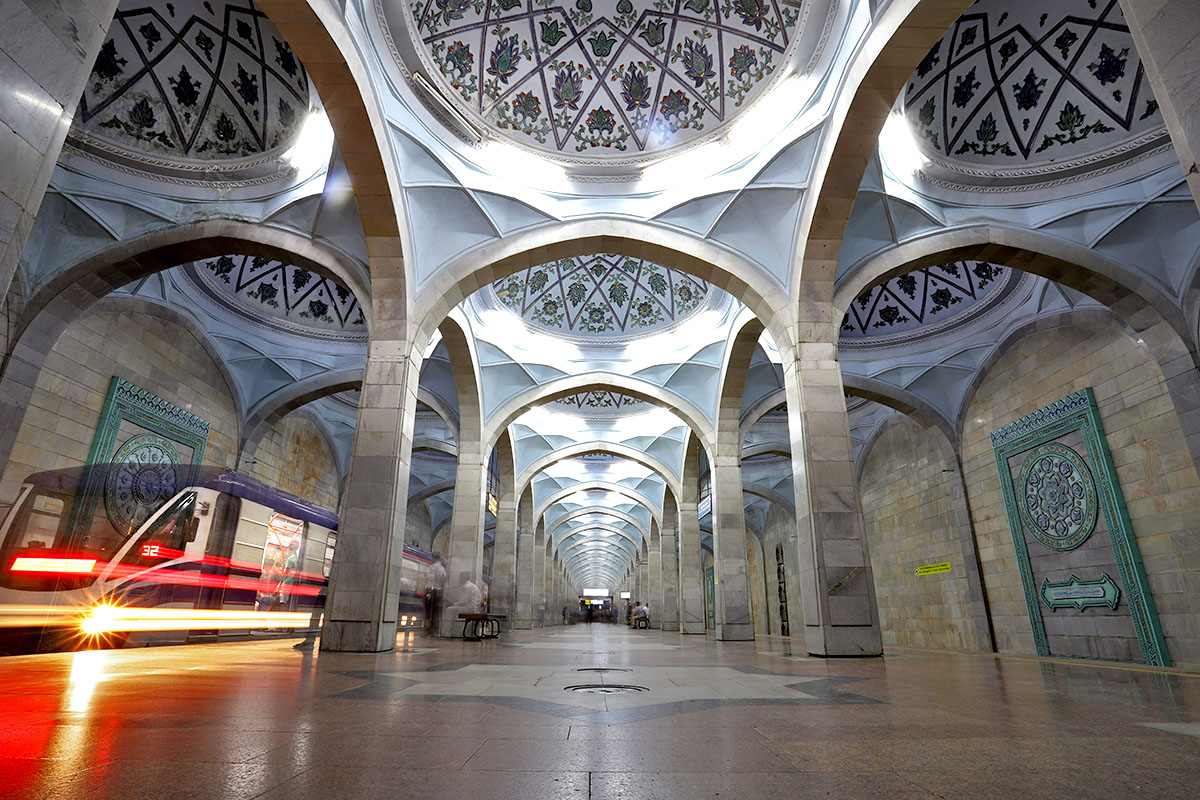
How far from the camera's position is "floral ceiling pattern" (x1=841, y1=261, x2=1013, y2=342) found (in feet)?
42.2

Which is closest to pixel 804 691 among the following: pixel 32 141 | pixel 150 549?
pixel 32 141

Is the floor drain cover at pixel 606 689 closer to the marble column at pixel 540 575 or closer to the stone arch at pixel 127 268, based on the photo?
the stone arch at pixel 127 268

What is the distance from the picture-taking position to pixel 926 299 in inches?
546

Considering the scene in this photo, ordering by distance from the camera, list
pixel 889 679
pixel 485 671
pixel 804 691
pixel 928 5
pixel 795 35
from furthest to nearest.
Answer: pixel 795 35 < pixel 928 5 < pixel 485 671 < pixel 889 679 < pixel 804 691

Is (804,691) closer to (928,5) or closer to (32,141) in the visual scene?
(32,141)

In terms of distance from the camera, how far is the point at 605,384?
16.5 metres

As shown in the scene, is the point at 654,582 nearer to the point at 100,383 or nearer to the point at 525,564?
the point at 525,564

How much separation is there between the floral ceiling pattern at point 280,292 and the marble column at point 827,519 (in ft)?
33.1

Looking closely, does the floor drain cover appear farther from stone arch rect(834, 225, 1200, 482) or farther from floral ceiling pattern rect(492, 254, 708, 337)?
floral ceiling pattern rect(492, 254, 708, 337)

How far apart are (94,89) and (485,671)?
422 inches

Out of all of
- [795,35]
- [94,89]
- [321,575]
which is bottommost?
[321,575]

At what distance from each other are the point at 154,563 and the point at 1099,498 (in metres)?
15.1

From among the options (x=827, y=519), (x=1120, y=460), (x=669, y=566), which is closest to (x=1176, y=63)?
(x=827, y=519)

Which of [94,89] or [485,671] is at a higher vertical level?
[94,89]
